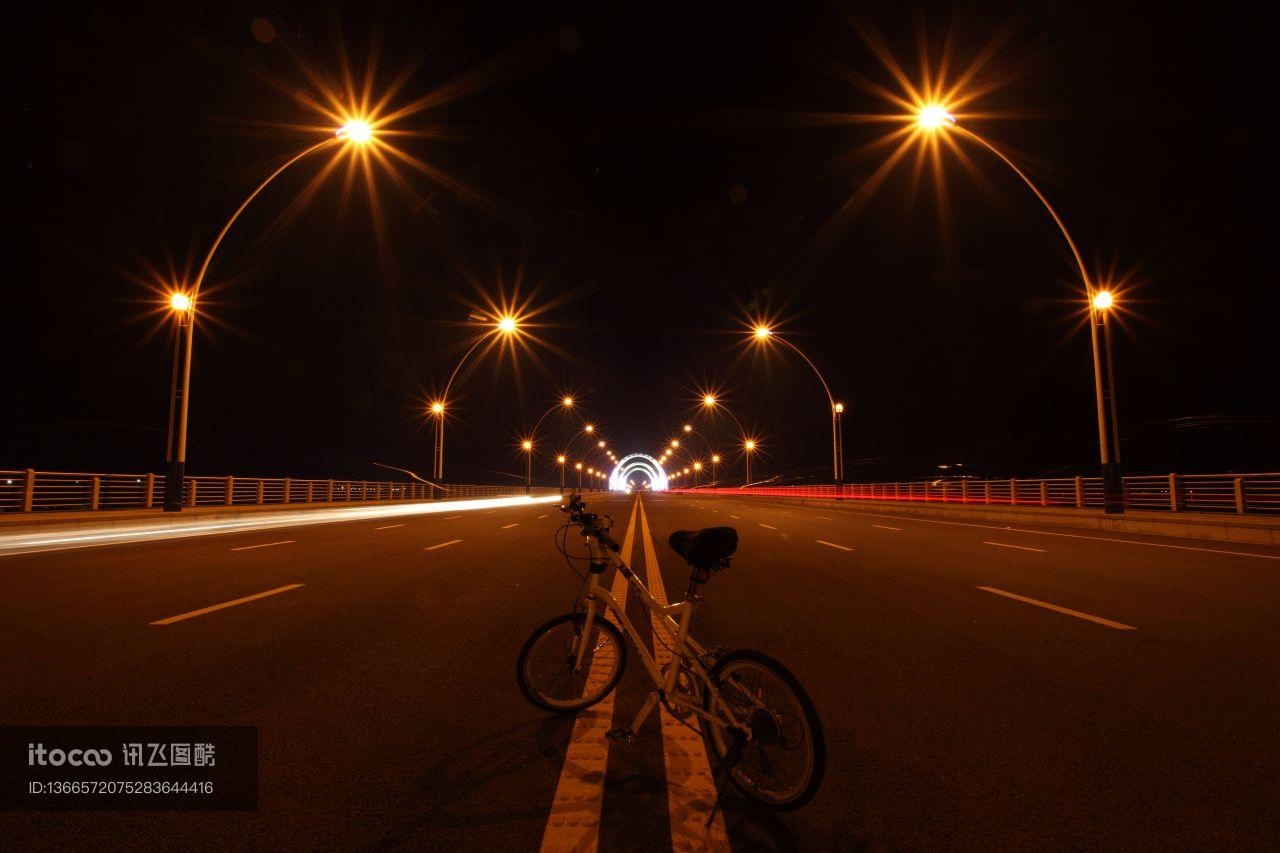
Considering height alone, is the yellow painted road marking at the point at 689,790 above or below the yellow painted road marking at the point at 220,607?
below

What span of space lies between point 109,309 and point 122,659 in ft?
168

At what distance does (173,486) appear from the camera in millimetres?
19328

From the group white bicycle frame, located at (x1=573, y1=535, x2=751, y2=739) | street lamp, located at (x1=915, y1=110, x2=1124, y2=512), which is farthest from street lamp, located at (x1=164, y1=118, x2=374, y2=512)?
street lamp, located at (x1=915, y1=110, x2=1124, y2=512)

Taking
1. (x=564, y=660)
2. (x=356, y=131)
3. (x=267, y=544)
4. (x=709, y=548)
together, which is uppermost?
(x=356, y=131)

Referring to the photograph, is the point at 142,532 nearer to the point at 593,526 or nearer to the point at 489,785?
the point at 593,526

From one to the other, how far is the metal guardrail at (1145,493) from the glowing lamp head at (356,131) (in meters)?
25.1

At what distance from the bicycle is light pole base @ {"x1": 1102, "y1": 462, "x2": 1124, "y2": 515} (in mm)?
20545

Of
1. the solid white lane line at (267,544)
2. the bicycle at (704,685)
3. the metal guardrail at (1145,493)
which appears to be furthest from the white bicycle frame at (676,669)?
the metal guardrail at (1145,493)

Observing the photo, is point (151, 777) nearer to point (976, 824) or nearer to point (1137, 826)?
point (976, 824)

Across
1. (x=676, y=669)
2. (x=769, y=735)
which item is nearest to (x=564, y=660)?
(x=676, y=669)

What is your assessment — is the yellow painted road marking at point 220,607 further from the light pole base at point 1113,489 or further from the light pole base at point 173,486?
the light pole base at point 1113,489

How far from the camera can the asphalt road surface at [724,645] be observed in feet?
8.46

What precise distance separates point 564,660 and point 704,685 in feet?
4.06

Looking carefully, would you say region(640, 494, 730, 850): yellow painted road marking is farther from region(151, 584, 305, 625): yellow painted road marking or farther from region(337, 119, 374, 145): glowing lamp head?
region(337, 119, 374, 145): glowing lamp head
